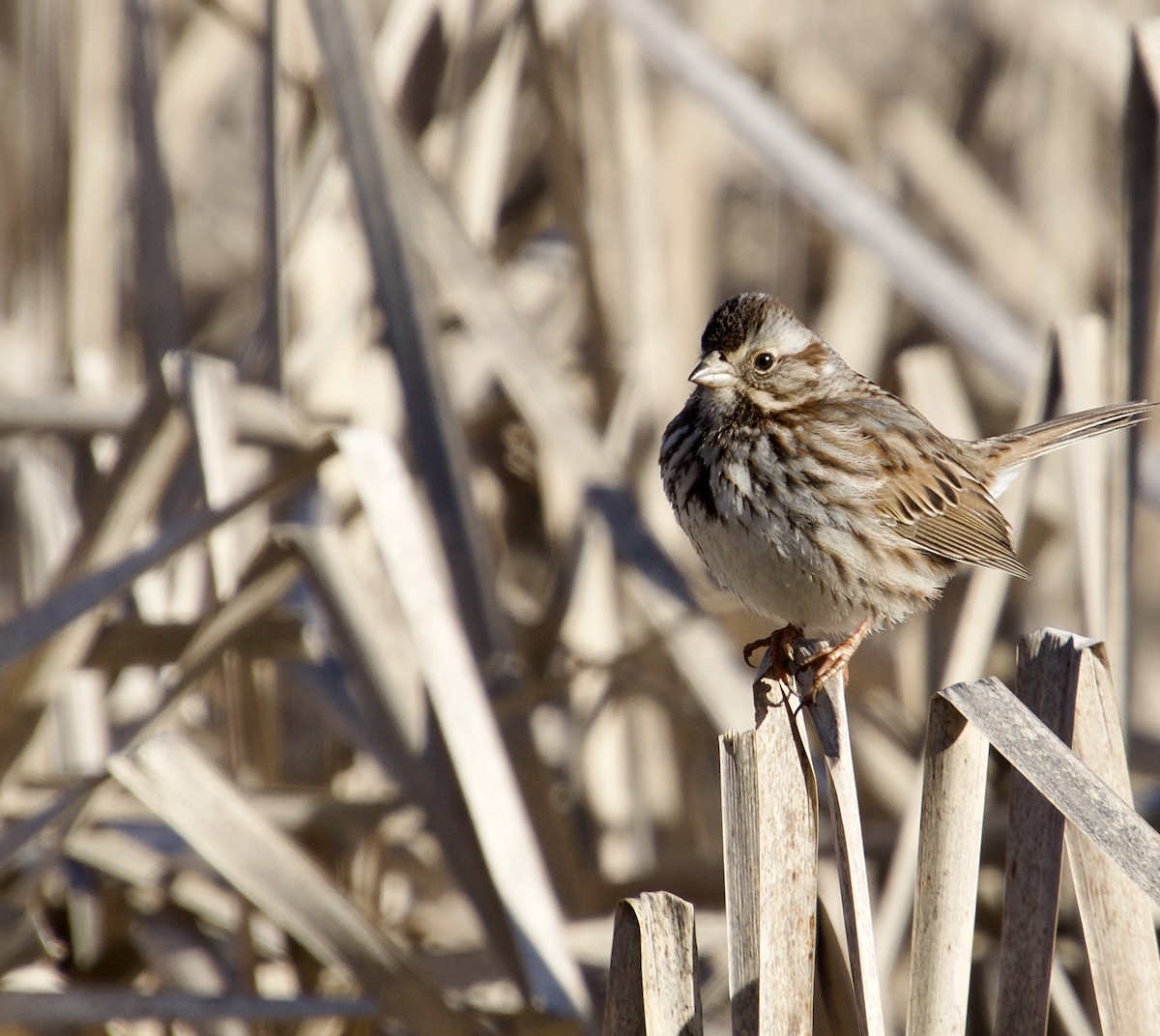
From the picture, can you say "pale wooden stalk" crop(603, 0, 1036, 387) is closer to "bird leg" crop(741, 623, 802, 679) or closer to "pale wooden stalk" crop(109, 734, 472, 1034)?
"bird leg" crop(741, 623, 802, 679)

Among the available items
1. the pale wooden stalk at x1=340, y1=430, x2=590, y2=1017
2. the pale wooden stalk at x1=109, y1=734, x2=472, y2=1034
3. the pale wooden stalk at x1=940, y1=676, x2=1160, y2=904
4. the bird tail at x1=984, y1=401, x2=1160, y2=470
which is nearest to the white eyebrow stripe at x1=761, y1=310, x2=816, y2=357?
the bird tail at x1=984, y1=401, x2=1160, y2=470

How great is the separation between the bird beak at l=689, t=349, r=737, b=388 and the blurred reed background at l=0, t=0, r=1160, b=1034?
442 mm

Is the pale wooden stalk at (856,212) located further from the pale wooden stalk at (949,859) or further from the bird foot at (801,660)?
the pale wooden stalk at (949,859)

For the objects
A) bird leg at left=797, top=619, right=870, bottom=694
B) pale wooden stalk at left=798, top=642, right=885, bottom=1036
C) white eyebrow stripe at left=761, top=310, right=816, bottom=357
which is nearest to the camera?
pale wooden stalk at left=798, top=642, right=885, bottom=1036

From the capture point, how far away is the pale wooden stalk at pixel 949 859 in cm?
150

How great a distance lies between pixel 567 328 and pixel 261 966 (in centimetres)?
160

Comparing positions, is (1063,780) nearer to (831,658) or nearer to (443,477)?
(831,658)

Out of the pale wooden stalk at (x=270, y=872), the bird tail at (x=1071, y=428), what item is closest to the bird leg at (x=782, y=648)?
the bird tail at (x=1071, y=428)

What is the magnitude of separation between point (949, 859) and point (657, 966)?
332mm

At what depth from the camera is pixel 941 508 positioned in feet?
8.08

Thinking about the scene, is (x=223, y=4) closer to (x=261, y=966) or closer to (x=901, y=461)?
(x=901, y=461)

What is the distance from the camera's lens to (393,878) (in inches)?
112

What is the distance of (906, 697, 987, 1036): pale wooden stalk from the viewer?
150 centimetres

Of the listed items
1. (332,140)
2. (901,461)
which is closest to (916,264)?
(901,461)
